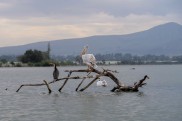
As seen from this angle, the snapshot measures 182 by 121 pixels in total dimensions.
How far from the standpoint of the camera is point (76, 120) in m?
23.5

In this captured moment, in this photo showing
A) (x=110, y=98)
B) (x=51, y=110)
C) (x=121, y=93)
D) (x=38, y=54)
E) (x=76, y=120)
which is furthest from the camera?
(x=38, y=54)

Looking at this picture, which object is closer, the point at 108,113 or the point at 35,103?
the point at 108,113

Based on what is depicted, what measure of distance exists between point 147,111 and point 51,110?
→ 224 inches

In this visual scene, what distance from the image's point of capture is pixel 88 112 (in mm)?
26625

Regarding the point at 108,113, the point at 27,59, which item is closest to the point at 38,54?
the point at 27,59

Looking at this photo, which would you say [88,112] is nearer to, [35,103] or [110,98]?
[35,103]

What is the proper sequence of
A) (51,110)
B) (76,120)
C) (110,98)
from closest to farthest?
(76,120)
(51,110)
(110,98)

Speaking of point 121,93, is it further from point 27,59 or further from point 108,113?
point 27,59

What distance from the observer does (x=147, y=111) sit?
87.3 ft

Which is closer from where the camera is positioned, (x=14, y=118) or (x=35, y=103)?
(x=14, y=118)

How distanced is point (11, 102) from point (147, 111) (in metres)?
10.3

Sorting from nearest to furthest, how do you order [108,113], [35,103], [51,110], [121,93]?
[108,113] < [51,110] < [35,103] < [121,93]

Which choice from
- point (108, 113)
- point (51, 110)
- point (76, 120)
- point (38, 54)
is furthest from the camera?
point (38, 54)

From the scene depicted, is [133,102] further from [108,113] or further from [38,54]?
[38,54]
